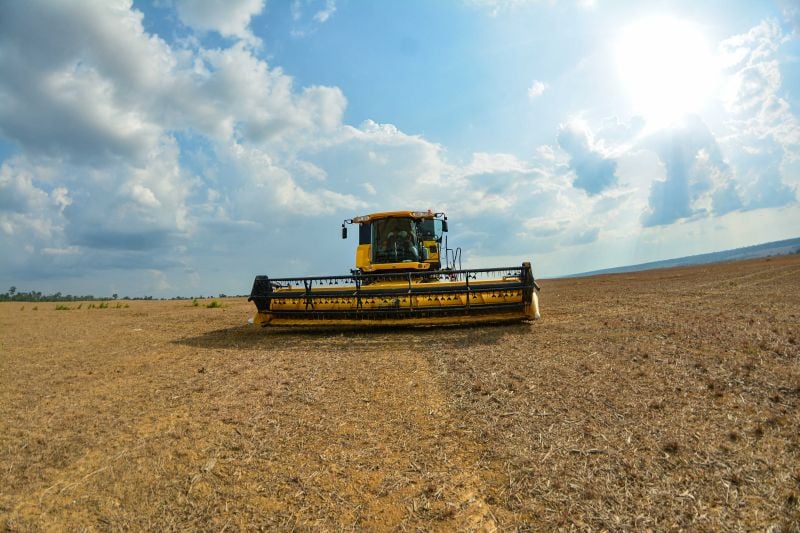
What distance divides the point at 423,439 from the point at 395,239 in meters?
9.96

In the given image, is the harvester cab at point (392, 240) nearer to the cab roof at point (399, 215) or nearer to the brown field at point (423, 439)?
the cab roof at point (399, 215)

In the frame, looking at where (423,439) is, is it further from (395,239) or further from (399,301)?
(395,239)

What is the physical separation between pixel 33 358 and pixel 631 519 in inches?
419

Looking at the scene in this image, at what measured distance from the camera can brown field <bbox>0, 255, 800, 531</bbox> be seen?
3057 mm

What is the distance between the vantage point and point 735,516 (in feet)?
8.96

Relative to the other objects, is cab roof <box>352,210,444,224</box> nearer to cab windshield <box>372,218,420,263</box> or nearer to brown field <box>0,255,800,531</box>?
cab windshield <box>372,218,420,263</box>

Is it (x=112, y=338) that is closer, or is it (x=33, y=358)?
(x=33, y=358)

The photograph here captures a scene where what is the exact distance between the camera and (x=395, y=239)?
45.2ft

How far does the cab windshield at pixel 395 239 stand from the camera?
13.7 m

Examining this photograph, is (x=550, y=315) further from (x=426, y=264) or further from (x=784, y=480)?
(x=784, y=480)

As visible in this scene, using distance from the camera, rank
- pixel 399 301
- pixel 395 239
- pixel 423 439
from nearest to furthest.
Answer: pixel 423 439
pixel 399 301
pixel 395 239

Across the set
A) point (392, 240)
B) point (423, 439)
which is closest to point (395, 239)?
point (392, 240)

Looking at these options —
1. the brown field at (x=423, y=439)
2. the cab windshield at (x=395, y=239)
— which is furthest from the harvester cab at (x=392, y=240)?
the brown field at (x=423, y=439)

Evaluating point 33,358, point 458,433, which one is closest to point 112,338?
point 33,358
